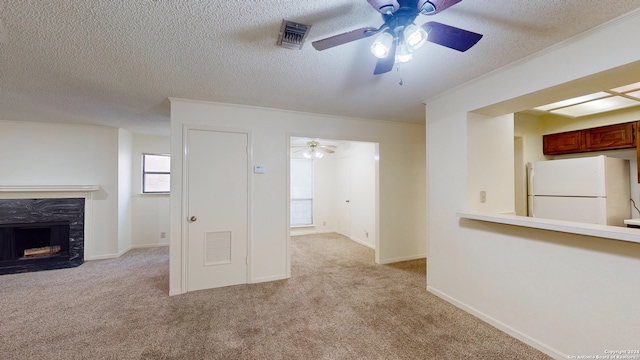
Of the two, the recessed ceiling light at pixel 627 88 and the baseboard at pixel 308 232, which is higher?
the recessed ceiling light at pixel 627 88

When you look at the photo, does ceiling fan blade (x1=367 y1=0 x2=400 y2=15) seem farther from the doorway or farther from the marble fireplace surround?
the marble fireplace surround

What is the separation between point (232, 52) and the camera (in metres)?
1.94

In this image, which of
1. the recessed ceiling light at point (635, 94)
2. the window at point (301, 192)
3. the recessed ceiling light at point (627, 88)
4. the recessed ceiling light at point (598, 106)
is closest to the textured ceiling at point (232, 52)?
the recessed ceiling light at point (627, 88)

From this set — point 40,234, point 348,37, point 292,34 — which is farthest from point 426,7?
point 40,234

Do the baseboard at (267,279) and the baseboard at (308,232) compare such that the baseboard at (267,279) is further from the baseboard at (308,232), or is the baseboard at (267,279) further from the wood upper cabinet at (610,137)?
the wood upper cabinet at (610,137)

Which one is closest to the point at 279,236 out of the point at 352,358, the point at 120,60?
the point at 352,358

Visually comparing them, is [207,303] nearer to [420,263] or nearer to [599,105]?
[420,263]

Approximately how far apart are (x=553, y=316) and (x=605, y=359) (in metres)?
0.31

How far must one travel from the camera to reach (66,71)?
7.31ft

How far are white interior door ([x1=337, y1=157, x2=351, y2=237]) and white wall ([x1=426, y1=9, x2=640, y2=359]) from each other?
302cm

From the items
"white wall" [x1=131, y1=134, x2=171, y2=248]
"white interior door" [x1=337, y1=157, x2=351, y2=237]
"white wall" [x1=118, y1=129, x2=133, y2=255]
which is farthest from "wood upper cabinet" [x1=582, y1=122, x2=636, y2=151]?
"white wall" [x1=118, y1=129, x2=133, y2=255]

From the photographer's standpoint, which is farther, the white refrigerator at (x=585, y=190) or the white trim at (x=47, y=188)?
the white trim at (x=47, y=188)

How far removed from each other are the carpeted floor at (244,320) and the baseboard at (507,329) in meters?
0.06

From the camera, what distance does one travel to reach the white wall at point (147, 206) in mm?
5023
